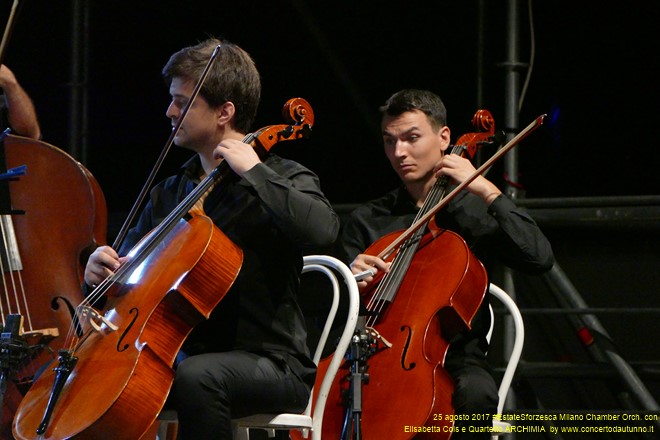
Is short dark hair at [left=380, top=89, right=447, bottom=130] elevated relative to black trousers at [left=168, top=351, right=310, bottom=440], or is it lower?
elevated

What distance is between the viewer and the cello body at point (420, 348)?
6.84 ft

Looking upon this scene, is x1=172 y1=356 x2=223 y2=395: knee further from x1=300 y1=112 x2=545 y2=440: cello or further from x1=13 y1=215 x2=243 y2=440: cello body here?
x1=300 y1=112 x2=545 y2=440: cello

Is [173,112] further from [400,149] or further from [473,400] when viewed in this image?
[473,400]

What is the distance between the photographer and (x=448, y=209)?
8.46 ft

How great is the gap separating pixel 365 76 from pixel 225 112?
1886 mm

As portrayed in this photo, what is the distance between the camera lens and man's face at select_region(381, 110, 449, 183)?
8.55 feet

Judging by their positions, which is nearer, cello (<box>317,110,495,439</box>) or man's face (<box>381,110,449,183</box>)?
cello (<box>317,110,495,439</box>)

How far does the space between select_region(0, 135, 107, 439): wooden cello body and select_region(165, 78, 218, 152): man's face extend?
41cm

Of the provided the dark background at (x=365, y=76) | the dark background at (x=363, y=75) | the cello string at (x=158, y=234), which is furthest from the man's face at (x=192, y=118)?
the dark background at (x=363, y=75)

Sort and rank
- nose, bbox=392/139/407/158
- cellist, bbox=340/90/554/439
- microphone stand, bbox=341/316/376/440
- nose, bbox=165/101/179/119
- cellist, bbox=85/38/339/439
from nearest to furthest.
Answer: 1. cellist, bbox=85/38/339/439
2. microphone stand, bbox=341/316/376/440
3. nose, bbox=165/101/179/119
4. cellist, bbox=340/90/554/439
5. nose, bbox=392/139/407/158

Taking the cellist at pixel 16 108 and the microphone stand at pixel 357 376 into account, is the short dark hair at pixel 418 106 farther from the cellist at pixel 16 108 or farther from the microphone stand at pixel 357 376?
the cellist at pixel 16 108

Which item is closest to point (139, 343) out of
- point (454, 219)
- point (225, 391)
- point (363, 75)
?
point (225, 391)

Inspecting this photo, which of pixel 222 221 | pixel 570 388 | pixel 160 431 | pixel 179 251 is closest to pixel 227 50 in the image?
pixel 222 221

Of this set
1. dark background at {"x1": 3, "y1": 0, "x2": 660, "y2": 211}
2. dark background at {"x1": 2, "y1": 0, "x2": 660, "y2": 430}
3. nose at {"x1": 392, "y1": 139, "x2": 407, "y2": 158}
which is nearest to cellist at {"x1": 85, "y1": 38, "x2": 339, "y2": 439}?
nose at {"x1": 392, "y1": 139, "x2": 407, "y2": 158}
